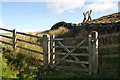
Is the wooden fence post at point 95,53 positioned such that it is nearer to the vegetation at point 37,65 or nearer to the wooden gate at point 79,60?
the wooden gate at point 79,60

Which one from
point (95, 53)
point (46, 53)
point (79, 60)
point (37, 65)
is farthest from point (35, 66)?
point (95, 53)

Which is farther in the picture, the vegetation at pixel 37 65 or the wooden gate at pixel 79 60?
the wooden gate at pixel 79 60

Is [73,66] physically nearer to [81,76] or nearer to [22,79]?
[81,76]

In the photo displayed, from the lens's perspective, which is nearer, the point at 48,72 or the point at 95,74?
the point at 95,74

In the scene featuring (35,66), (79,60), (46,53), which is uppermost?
(46,53)

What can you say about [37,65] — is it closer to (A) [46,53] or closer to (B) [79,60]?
(A) [46,53]

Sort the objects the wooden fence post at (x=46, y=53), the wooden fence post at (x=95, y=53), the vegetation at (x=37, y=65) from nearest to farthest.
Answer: the vegetation at (x=37, y=65)
the wooden fence post at (x=95, y=53)
the wooden fence post at (x=46, y=53)

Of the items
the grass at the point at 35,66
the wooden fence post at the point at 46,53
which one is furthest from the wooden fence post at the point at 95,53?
the wooden fence post at the point at 46,53

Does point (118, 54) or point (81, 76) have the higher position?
point (118, 54)

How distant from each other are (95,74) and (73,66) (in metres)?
1.43

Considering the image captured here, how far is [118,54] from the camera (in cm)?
715

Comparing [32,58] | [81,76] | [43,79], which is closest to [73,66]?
[81,76]

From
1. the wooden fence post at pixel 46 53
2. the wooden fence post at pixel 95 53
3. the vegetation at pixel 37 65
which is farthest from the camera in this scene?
the wooden fence post at pixel 46 53

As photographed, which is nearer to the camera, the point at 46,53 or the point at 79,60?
the point at 79,60
